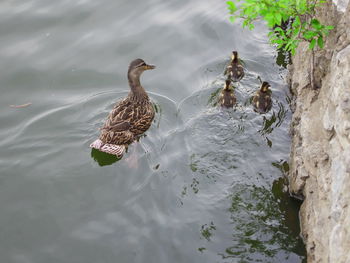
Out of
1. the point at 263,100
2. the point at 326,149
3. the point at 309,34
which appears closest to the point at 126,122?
the point at 263,100

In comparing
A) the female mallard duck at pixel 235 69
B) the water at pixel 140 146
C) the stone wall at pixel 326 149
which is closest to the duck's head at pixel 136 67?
the water at pixel 140 146

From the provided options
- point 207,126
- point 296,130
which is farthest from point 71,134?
point 296,130

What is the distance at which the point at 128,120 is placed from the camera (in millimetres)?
5770

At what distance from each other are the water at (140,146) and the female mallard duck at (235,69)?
160mm

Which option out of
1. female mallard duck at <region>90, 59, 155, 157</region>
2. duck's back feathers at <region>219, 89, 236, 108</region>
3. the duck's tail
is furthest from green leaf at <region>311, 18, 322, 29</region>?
the duck's tail

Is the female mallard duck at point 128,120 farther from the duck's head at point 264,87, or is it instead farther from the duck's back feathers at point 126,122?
the duck's head at point 264,87

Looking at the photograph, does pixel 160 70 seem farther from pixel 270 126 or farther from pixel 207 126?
pixel 270 126

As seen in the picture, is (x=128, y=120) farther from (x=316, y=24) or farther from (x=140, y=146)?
(x=316, y=24)

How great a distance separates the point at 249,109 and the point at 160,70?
1.71 metres

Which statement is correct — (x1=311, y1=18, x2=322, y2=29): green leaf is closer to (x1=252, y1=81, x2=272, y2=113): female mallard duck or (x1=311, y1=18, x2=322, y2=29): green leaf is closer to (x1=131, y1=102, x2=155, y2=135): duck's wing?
(x1=252, y1=81, x2=272, y2=113): female mallard duck

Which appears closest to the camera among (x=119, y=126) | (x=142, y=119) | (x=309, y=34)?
(x=309, y=34)

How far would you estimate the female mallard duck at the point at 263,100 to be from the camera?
Result: 6020mm

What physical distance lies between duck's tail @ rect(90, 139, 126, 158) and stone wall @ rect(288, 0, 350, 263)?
6.71 feet

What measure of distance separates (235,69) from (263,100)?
0.88 meters
